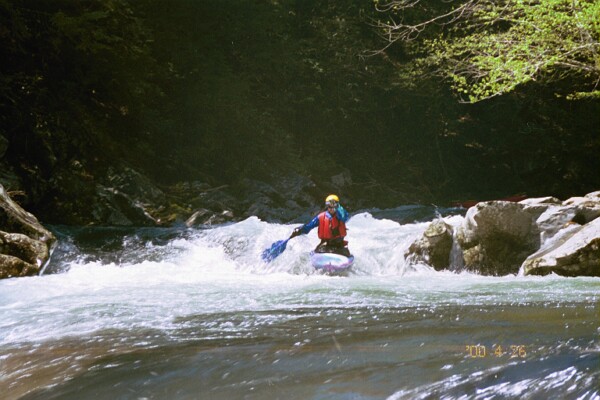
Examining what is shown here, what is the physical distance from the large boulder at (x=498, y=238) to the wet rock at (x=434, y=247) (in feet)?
0.65

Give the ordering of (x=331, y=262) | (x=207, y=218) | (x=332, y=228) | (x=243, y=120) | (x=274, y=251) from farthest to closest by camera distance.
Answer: (x=243, y=120) < (x=207, y=218) < (x=274, y=251) < (x=332, y=228) < (x=331, y=262)

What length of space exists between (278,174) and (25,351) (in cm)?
1320

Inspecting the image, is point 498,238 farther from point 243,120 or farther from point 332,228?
point 243,120

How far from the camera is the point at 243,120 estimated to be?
15945mm

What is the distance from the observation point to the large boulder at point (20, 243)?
22.6ft

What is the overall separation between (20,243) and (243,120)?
30.1ft

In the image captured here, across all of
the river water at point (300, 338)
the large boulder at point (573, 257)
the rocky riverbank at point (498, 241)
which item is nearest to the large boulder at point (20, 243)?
the rocky riverbank at point (498, 241)

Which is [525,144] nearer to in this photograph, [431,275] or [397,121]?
[397,121]

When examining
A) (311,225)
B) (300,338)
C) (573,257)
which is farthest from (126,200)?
(300,338)

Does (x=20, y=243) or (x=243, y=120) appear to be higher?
(x=243, y=120)

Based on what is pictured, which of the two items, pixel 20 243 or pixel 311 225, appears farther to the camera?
pixel 311 225

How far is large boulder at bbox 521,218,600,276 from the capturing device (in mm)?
6176

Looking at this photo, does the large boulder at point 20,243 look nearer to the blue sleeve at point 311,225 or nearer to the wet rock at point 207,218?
the blue sleeve at point 311,225

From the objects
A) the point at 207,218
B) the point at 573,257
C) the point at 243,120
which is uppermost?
the point at 243,120
